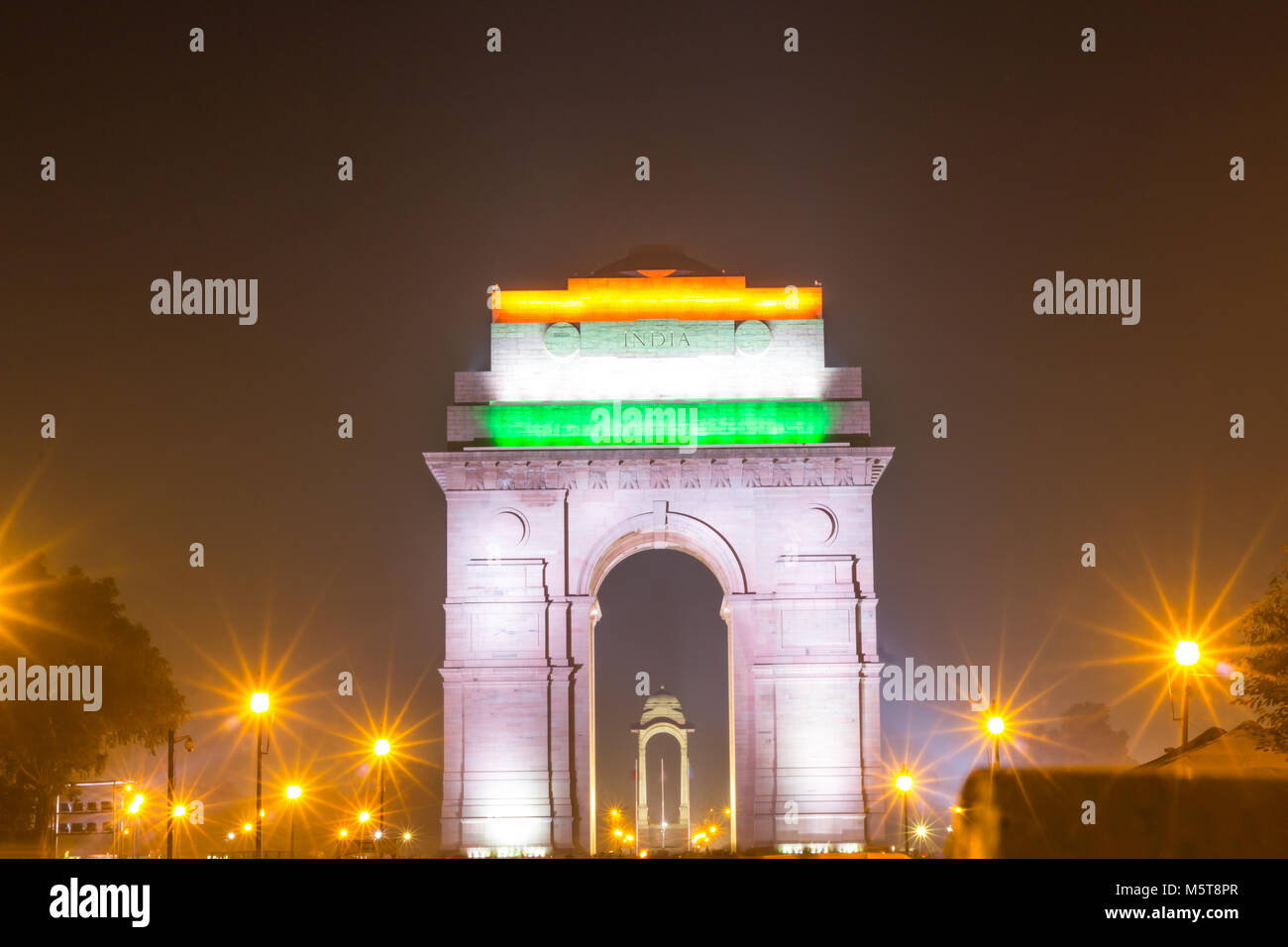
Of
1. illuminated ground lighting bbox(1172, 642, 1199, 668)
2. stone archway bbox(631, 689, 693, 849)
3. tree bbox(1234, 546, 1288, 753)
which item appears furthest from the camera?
stone archway bbox(631, 689, 693, 849)

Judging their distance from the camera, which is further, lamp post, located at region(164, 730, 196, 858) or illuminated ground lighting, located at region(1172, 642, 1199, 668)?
lamp post, located at region(164, 730, 196, 858)

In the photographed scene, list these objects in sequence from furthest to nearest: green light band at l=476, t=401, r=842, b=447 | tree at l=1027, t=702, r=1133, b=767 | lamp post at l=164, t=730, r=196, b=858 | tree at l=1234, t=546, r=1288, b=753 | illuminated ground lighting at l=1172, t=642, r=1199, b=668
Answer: tree at l=1027, t=702, r=1133, b=767 < green light band at l=476, t=401, r=842, b=447 < tree at l=1234, t=546, r=1288, b=753 < lamp post at l=164, t=730, r=196, b=858 < illuminated ground lighting at l=1172, t=642, r=1199, b=668

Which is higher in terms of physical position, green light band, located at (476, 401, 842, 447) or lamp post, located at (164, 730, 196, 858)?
green light band, located at (476, 401, 842, 447)

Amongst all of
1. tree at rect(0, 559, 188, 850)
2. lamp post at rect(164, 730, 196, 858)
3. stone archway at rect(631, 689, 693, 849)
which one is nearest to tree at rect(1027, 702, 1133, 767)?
stone archway at rect(631, 689, 693, 849)

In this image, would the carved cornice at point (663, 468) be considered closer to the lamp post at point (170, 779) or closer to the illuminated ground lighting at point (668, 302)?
the illuminated ground lighting at point (668, 302)

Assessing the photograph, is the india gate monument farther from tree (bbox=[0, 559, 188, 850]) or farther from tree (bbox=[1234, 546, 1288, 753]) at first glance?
tree (bbox=[0, 559, 188, 850])

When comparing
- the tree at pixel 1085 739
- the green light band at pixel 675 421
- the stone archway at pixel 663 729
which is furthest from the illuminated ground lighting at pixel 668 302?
the tree at pixel 1085 739
